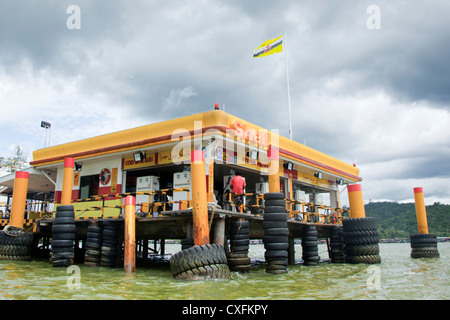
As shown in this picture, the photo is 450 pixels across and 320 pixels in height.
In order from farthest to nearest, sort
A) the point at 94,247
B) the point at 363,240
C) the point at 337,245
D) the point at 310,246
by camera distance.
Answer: the point at 337,245, the point at 363,240, the point at 310,246, the point at 94,247

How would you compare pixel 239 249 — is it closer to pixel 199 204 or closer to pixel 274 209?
pixel 274 209

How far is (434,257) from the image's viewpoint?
19781mm

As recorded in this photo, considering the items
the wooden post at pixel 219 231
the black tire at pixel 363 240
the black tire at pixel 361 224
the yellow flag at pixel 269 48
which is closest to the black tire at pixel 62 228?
the wooden post at pixel 219 231

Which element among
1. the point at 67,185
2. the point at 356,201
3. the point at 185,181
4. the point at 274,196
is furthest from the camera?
the point at 356,201

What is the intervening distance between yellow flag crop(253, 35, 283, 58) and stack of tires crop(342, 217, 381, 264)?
1010 cm

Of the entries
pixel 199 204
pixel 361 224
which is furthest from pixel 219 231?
pixel 361 224

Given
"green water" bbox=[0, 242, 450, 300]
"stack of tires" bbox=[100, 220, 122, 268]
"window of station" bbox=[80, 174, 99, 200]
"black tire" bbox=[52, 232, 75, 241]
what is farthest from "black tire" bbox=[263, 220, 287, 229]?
"window of station" bbox=[80, 174, 99, 200]

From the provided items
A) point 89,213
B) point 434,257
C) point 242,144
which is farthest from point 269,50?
point 434,257

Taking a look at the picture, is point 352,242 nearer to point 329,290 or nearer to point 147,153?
point 329,290

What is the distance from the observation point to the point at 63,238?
509 inches

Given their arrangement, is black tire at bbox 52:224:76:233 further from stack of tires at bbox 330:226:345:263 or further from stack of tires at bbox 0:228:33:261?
stack of tires at bbox 330:226:345:263

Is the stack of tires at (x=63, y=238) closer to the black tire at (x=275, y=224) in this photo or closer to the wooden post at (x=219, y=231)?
the wooden post at (x=219, y=231)

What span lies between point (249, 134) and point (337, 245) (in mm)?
7708

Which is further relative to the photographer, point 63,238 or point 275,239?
point 63,238
